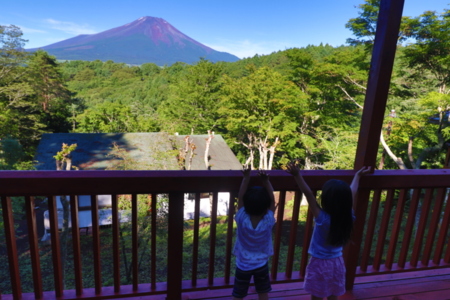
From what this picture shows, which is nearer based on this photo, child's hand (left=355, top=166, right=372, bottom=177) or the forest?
child's hand (left=355, top=166, right=372, bottom=177)

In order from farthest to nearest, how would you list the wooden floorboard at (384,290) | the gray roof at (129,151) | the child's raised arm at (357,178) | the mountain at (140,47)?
the gray roof at (129,151)
the mountain at (140,47)
the wooden floorboard at (384,290)
the child's raised arm at (357,178)

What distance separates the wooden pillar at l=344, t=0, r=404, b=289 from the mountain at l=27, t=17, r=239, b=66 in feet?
15.6

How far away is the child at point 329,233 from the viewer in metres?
1.21

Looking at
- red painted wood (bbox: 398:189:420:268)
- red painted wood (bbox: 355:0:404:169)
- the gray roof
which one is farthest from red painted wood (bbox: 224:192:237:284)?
the gray roof

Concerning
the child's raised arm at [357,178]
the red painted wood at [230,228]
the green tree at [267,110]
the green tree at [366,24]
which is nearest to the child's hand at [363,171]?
the child's raised arm at [357,178]

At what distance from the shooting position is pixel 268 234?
4.22ft

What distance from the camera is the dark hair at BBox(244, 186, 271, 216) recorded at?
48.4 inches

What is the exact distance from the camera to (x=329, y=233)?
4.13 ft

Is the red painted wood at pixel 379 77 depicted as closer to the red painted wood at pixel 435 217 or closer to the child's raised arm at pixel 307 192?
the child's raised arm at pixel 307 192

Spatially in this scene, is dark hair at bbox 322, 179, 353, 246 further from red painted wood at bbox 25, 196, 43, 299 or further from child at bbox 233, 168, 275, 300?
red painted wood at bbox 25, 196, 43, 299

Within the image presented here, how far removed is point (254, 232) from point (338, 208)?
36 cm

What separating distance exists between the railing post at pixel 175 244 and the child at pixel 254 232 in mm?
288

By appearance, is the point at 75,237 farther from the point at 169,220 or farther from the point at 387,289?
the point at 387,289

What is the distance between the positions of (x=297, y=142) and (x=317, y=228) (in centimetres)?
1537
